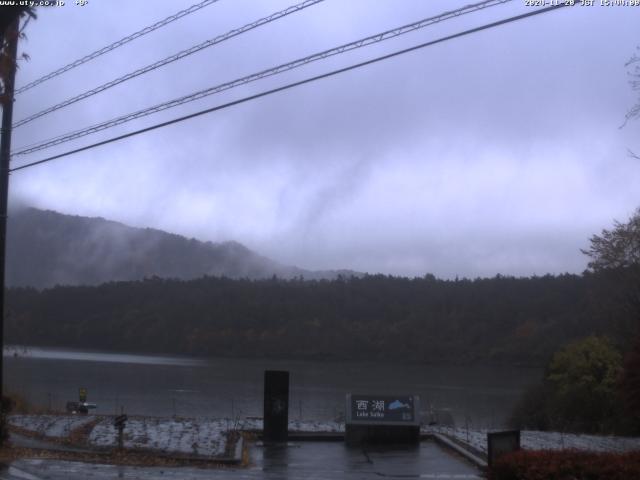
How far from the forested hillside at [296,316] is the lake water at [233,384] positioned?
9.59 feet

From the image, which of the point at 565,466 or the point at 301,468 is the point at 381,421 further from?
the point at 565,466

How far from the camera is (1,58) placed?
1177 cm

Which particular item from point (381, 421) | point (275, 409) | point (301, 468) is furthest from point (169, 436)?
point (381, 421)

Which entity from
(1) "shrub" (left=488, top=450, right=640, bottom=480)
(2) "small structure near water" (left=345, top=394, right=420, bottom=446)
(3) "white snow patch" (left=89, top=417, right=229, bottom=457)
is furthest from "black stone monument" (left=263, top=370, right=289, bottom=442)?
(1) "shrub" (left=488, top=450, right=640, bottom=480)

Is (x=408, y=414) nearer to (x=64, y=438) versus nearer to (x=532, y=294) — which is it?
(x=64, y=438)

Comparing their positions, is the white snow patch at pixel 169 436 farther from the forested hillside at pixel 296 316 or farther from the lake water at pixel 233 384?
the forested hillside at pixel 296 316

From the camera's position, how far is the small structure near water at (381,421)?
21.7 metres

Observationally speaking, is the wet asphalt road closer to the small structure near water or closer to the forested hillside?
the small structure near water

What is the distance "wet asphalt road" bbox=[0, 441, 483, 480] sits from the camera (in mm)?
15750

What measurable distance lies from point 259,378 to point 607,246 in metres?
46.5

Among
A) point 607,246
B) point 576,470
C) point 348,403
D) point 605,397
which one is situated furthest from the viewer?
point 607,246

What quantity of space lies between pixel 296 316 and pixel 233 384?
46786 millimetres

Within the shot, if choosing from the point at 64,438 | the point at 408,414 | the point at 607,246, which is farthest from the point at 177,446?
the point at 607,246

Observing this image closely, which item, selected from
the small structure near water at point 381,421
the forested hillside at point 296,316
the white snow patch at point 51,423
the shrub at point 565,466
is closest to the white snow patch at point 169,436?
the white snow patch at point 51,423
